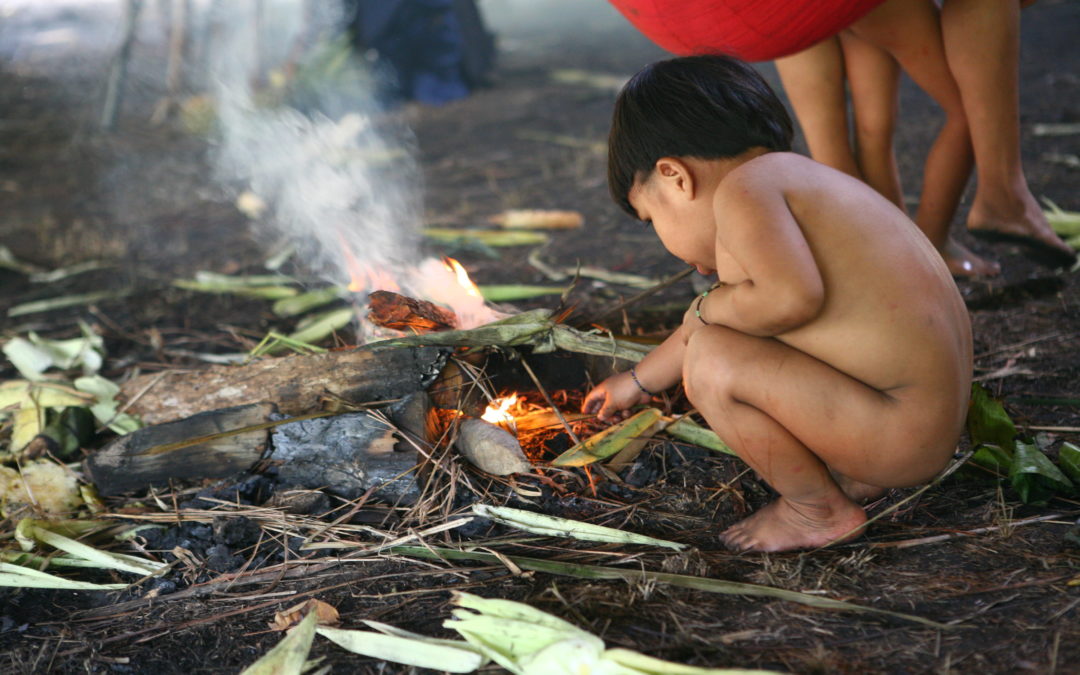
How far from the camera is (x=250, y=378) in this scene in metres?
2.65

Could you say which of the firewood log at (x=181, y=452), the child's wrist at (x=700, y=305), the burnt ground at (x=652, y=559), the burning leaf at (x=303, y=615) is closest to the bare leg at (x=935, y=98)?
the burnt ground at (x=652, y=559)

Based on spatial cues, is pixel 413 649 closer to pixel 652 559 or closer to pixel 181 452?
pixel 652 559

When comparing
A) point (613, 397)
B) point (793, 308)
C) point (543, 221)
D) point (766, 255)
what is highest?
point (766, 255)

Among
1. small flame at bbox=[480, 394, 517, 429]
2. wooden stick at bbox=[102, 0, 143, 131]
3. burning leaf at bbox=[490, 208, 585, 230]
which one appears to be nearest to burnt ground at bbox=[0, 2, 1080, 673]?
burning leaf at bbox=[490, 208, 585, 230]

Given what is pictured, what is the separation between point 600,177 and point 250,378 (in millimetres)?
4095

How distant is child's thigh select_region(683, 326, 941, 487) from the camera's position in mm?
1868

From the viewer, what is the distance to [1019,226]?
10.6 ft

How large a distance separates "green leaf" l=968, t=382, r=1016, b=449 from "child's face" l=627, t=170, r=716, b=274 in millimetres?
851

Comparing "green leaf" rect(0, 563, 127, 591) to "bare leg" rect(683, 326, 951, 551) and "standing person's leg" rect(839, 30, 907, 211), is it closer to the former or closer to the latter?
"bare leg" rect(683, 326, 951, 551)

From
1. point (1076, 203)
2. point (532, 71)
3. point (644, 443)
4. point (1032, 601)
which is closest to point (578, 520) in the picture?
point (644, 443)

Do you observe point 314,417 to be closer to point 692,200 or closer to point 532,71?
point 692,200

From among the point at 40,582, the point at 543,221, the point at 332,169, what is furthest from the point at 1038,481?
the point at 332,169

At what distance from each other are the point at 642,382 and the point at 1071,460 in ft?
3.62

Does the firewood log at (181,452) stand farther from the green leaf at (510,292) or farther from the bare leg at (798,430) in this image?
the green leaf at (510,292)
